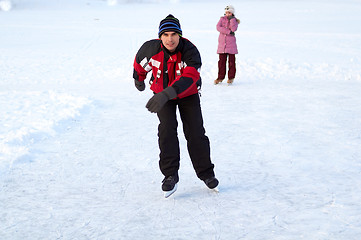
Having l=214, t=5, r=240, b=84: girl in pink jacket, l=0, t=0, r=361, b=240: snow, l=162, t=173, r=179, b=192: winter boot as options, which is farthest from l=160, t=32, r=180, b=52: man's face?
l=214, t=5, r=240, b=84: girl in pink jacket

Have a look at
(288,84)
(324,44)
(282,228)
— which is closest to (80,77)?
(288,84)

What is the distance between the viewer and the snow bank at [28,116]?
13.5 feet

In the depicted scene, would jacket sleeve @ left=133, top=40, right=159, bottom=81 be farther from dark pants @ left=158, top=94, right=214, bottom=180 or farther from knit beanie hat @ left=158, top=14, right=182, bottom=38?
dark pants @ left=158, top=94, right=214, bottom=180

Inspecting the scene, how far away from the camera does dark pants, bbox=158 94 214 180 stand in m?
3.00

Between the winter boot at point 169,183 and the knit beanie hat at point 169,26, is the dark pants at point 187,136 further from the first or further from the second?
the knit beanie hat at point 169,26

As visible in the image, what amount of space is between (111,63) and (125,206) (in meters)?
9.46

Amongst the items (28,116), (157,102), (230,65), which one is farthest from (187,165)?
(230,65)

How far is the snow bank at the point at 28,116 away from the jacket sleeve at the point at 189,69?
1990 mm

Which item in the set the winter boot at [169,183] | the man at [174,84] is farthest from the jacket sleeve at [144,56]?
the winter boot at [169,183]

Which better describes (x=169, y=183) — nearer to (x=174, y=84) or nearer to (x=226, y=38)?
(x=174, y=84)

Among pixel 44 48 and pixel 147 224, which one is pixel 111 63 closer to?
pixel 44 48

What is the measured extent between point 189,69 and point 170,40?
24cm

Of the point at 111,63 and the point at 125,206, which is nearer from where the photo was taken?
the point at 125,206

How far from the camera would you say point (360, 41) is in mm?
17719
